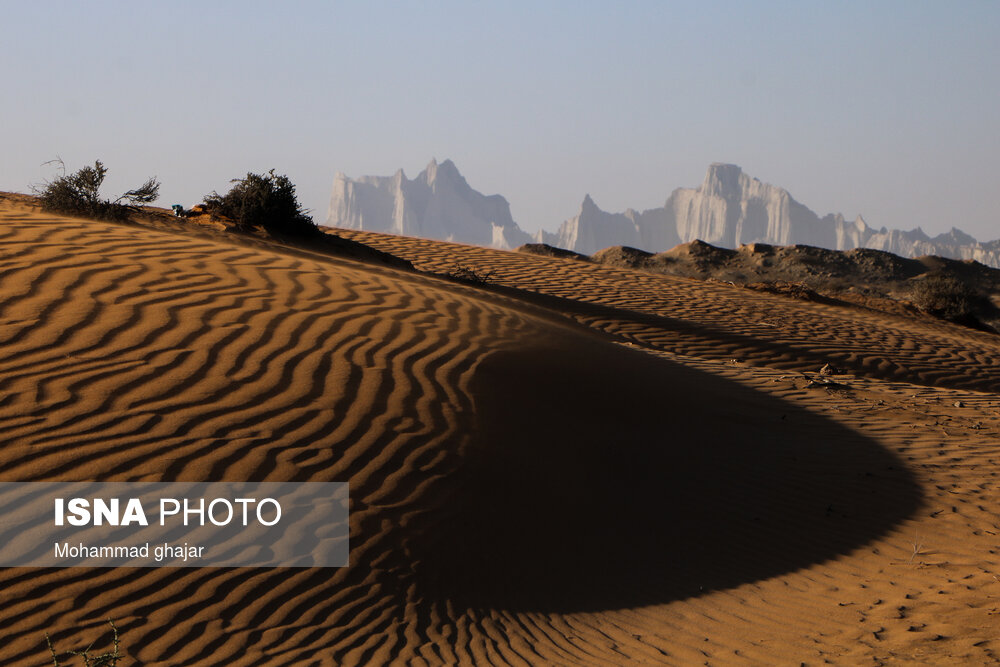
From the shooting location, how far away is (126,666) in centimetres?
361

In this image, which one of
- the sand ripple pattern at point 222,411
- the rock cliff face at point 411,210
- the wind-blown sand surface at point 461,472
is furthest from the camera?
the rock cliff face at point 411,210

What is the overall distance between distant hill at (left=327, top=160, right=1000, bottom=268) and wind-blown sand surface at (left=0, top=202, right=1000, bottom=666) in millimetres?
164845

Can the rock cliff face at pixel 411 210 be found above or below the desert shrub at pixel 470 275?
above

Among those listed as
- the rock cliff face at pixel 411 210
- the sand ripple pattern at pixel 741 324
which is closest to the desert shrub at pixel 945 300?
the sand ripple pattern at pixel 741 324

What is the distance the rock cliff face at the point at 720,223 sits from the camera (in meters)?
179

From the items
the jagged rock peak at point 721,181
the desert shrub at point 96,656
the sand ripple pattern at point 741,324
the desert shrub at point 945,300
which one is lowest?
the desert shrub at point 96,656

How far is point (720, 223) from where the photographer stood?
179125 millimetres

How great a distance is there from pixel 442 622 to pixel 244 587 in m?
1.02

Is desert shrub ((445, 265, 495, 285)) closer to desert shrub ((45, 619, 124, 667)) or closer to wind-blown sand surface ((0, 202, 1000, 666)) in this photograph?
wind-blown sand surface ((0, 202, 1000, 666))

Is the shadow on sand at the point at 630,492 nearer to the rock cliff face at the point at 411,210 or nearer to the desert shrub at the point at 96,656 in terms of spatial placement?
the desert shrub at the point at 96,656

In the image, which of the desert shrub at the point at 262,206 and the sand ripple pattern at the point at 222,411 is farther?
the desert shrub at the point at 262,206

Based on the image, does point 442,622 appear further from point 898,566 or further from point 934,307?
point 934,307

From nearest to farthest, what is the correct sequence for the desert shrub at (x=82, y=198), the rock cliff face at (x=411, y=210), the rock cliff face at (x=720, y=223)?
1. the desert shrub at (x=82, y=198)
2. the rock cliff face at (x=720, y=223)
3. the rock cliff face at (x=411, y=210)

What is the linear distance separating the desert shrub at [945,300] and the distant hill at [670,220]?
493 ft
